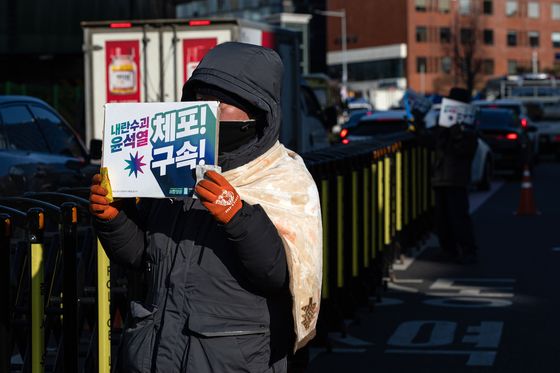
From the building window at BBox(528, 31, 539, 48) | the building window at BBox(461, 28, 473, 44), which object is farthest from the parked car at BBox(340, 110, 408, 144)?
the building window at BBox(528, 31, 539, 48)

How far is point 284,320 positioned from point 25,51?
41.8 m

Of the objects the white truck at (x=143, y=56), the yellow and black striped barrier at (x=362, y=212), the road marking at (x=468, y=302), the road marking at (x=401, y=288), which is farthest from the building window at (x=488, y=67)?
the road marking at (x=468, y=302)

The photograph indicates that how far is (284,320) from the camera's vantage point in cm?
401

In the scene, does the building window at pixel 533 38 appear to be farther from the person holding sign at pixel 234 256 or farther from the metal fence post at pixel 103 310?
the person holding sign at pixel 234 256

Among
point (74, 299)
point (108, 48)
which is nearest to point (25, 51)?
point (108, 48)

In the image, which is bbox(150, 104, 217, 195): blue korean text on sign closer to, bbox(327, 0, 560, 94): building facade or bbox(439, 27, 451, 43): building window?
bbox(327, 0, 560, 94): building facade

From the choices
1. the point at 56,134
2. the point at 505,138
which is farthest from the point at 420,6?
the point at 56,134

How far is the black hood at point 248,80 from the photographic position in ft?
12.7

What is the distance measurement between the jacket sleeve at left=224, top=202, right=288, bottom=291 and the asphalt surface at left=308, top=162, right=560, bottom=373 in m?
4.60

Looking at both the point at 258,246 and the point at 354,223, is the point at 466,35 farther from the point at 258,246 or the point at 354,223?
the point at 258,246

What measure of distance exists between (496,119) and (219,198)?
87.2 feet

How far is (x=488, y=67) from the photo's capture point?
132 m

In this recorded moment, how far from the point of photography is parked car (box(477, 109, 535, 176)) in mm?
28797

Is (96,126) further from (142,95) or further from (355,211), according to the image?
(355,211)
